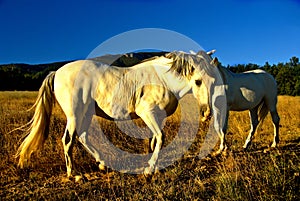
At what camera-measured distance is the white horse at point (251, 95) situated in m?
6.02

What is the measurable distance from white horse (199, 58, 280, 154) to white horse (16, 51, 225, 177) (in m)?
1.24

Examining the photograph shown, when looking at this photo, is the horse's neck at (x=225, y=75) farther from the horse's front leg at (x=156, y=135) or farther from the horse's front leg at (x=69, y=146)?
the horse's front leg at (x=69, y=146)

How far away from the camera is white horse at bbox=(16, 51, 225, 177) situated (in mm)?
4668

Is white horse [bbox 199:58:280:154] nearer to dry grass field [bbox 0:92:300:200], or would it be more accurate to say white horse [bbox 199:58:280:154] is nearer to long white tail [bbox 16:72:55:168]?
dry grass field [bbox 0:92:300:200]

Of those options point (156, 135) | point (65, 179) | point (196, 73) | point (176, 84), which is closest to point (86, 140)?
point (65, 179)

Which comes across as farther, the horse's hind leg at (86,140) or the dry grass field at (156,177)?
the horse's hind leg at (86,140)

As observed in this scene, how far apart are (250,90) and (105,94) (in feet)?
10.6

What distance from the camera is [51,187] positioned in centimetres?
422

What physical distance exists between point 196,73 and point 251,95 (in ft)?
7.09

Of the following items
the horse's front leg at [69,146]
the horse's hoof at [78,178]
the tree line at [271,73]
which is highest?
the tree line at [271,73]

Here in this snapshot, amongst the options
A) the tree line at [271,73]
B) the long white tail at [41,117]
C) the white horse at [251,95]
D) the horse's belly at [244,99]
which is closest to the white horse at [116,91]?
the long white tail at [41,117]

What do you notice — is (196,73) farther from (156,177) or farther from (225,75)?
(156,177)

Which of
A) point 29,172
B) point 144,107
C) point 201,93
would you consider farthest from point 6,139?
point 201,93

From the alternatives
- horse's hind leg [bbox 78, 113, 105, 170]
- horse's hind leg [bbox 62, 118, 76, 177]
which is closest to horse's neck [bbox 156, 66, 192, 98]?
horse's hind leg [bbox 78, 113, 105, 170]
